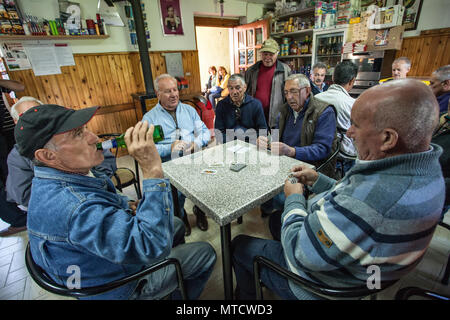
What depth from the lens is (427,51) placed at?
3336 millimetres

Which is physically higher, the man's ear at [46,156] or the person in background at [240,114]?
the man's ear at [46,156]

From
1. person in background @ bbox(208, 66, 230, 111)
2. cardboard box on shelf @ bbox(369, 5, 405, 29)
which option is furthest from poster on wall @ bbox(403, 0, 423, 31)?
person in background @ bbox(208, 66, 230, 111)

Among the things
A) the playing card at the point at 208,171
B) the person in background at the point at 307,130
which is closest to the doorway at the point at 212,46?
the person in background at the point at 307,130

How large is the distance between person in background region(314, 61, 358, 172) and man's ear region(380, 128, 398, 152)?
1386 millimetres

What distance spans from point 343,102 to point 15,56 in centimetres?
427

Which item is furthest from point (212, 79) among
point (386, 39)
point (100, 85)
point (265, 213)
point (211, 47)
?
point (265, 213)

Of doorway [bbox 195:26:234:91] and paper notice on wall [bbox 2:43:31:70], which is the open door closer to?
doorway [bbox 195:26:234:91]

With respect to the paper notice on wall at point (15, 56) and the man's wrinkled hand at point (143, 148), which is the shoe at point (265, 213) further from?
the paper notice on wall at point (15, 56)

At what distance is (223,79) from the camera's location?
5898 millimetres

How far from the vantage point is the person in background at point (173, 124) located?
77.5 inches

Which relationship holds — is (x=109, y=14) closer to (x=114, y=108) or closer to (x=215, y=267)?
(x=114, y=108)

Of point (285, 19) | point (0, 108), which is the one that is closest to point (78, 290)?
point (0, 108)

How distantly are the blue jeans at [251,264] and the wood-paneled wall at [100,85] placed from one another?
141 inches
